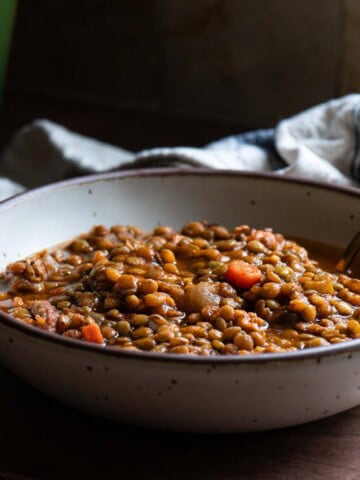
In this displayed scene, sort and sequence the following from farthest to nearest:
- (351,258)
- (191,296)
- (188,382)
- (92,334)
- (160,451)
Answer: (351,258) < (191,296) < (92,334) < (160,451) < (188,382)

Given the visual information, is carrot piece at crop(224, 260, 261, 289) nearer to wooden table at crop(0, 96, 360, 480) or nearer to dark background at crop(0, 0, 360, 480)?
wooden table at crop(0, 96, 360, 480)

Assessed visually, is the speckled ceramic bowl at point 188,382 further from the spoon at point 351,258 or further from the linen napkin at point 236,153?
the linen napkin at point 236,153

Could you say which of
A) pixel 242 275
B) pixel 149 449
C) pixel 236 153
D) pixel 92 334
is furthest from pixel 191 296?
pixel 236 153

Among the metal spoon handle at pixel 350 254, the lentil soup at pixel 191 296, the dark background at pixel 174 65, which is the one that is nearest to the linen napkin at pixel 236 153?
the dark background at pixel 174 65

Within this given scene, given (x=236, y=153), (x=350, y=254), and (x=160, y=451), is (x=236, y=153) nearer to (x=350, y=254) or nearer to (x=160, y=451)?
(x=350, y=254)

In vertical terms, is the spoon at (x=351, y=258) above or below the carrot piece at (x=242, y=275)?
below

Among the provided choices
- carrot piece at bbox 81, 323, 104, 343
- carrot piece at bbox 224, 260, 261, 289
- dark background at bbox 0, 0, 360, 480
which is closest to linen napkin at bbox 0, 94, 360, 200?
dark background at bbox 0, 0, 360, 480
